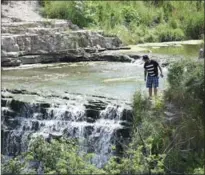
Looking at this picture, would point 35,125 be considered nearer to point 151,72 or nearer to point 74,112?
point 74,112

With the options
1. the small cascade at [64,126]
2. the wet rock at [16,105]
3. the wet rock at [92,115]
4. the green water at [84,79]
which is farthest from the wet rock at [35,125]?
the green water at [84,79]

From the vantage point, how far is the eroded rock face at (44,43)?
2167 centimetres

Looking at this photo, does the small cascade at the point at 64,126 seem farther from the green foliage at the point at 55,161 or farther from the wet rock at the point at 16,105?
the green foliage at the point at 55,161

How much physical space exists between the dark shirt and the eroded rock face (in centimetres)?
933

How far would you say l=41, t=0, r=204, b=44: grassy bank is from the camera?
1110 inches

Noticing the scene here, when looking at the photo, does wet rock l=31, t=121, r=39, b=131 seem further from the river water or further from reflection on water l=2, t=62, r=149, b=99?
reflection on water l=2, t=62, r=149, b=99

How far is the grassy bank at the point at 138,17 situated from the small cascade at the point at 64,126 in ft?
37.7

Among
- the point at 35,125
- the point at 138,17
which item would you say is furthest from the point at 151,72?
the point at 138,17

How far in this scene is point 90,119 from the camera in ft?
45.1

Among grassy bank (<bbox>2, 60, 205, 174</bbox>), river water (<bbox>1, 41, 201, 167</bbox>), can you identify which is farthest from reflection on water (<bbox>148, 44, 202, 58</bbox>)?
grassy bank (<bbox>2, 60, 205, 174</bbox>)

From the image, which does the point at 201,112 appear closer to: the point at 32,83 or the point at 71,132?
the point at 71,132

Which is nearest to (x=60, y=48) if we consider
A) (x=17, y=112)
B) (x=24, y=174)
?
(x=17, y=112)

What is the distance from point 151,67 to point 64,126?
273 cm

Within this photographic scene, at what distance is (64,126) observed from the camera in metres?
13.9
